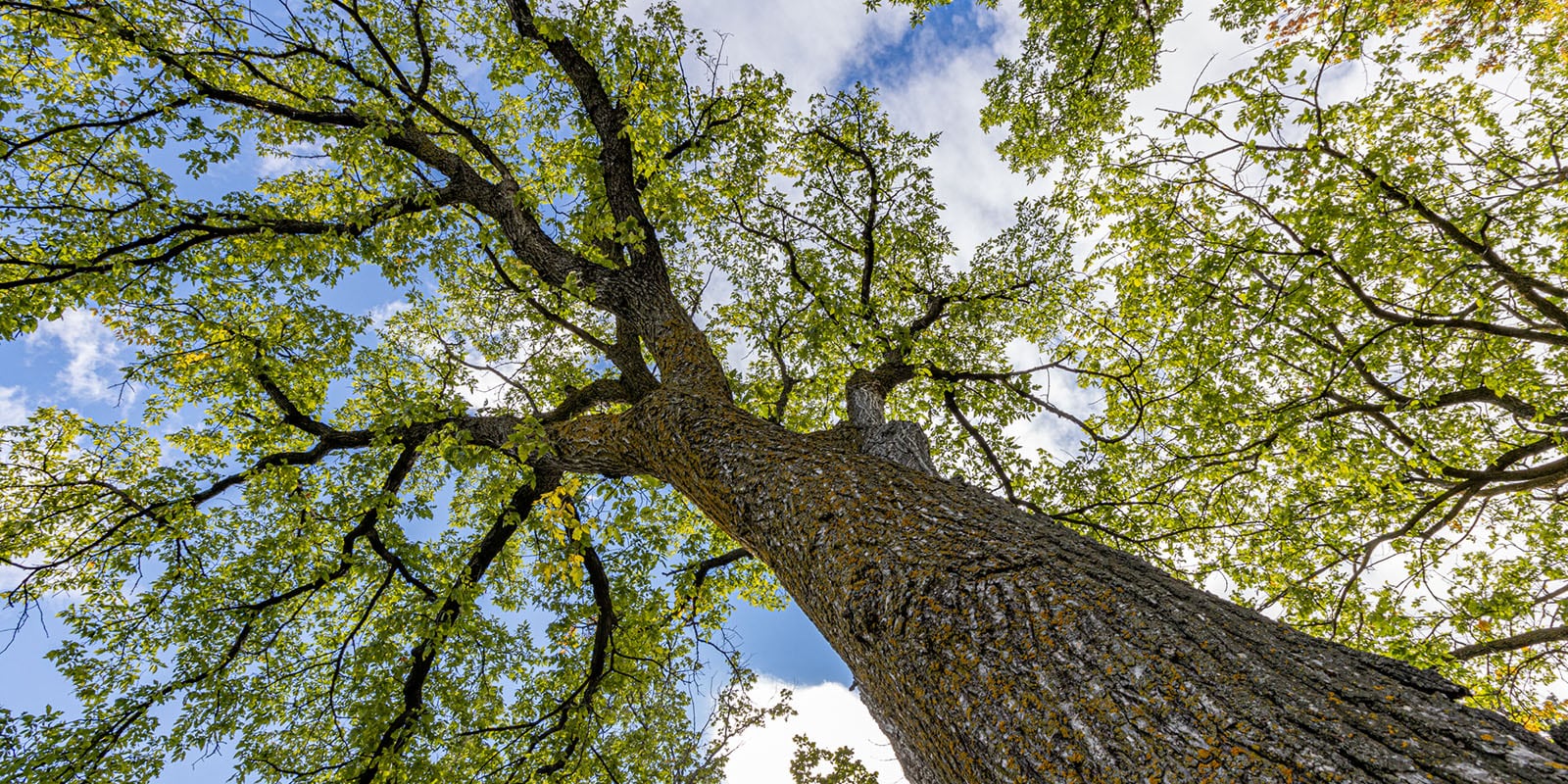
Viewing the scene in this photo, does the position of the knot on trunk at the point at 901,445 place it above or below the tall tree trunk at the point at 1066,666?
above

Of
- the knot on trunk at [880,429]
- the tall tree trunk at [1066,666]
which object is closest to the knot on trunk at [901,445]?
the knot on trunk at [880,429]

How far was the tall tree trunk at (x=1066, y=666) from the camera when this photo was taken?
133cm

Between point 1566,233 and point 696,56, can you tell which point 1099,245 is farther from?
point 696,56

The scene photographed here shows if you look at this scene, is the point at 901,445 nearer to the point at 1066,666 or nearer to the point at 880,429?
the point at 880,429

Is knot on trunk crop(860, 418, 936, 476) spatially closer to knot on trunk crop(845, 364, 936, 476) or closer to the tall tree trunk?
knot on trunk crop(845, 364, 936, 476)

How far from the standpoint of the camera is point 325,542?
7.36 metres

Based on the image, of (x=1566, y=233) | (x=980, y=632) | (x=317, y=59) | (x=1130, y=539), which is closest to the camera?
(x=980, y=632)

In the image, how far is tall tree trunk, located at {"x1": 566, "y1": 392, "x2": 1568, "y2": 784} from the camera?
Result: 4.35 ft

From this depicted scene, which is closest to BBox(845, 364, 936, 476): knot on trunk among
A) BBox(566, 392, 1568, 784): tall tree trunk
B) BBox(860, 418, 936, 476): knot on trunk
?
BBox(860, 418, 936, 476): knot on trunk

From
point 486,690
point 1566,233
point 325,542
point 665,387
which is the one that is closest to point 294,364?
point 325,542

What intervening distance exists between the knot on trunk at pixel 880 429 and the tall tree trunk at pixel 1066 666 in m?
1.12

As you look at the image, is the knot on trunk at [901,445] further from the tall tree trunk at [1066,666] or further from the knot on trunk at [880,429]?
the tall tree trunk at [1066,666]

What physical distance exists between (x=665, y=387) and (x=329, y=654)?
24.1 ft

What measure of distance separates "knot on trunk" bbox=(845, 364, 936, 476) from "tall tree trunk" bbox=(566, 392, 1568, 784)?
43.9 inches
